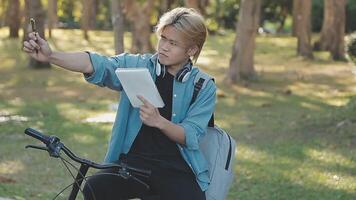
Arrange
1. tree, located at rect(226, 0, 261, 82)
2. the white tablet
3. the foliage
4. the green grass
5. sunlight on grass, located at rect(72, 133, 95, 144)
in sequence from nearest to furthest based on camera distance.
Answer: the white tablet
the green grass
sunlight on grass, located at rect(72, 133, 95, 144)
tree, located at rect(226, 0, 261, 82)
the foliage

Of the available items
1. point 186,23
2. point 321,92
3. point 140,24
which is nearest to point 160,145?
point 186,23

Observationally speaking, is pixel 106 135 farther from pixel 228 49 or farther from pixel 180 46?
pixel 228 49

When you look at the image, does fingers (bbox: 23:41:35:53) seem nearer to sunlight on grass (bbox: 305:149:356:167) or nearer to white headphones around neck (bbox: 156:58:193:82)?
white headphones around neck (bbox: 156:58:193:82)

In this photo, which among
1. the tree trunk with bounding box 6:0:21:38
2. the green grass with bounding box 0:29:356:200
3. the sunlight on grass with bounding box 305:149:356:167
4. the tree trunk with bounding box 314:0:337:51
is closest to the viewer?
the green grass with bounding box 0:29:356:200

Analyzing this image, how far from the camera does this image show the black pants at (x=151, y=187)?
11.2ft

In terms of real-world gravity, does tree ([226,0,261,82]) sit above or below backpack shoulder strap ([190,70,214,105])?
below

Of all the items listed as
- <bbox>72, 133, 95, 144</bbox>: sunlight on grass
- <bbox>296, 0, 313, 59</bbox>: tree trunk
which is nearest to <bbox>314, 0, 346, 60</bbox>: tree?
<bbox>296, 0, 313, 59</bbox>: tree trunk

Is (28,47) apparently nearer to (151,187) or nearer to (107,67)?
(107,67)

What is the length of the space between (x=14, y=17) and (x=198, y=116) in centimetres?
3367

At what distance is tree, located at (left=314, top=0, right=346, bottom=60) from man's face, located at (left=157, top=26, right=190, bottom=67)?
74.6 feet

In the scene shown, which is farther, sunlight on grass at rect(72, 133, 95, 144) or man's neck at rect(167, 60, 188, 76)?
sunlight on grass at rect(72, 133, 95, 144)

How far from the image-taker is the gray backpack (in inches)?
142

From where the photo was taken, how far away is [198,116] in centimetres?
352

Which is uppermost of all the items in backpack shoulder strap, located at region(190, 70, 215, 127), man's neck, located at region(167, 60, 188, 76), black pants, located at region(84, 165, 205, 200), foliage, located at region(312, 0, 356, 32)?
man's neck, located at region(167, 60, 188, 76)
